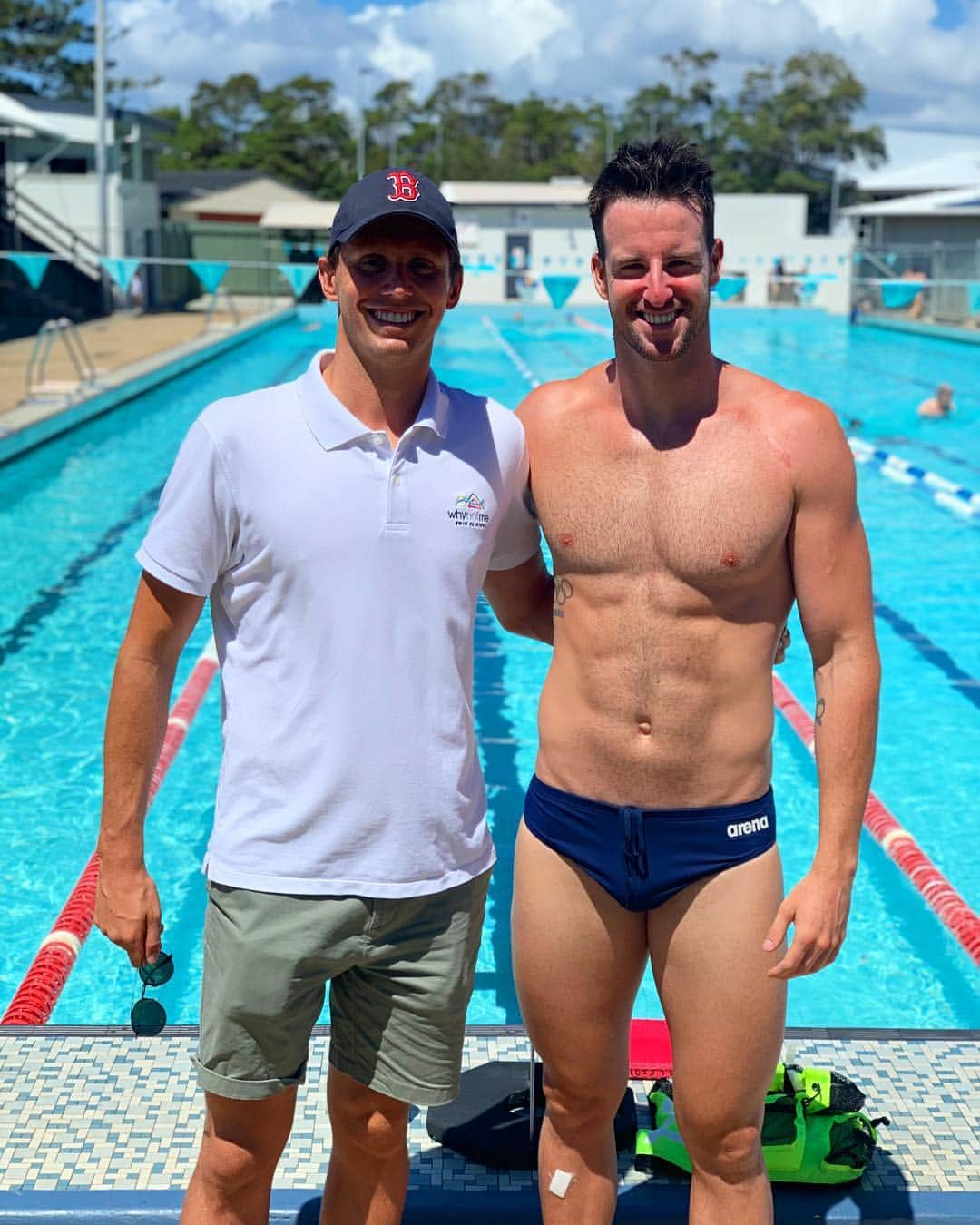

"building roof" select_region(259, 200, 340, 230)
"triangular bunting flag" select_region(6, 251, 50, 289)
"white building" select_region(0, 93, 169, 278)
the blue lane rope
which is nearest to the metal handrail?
"white building" select_region(0, 93, 169, 278)

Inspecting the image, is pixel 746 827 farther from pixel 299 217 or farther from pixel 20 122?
pixel 299 217

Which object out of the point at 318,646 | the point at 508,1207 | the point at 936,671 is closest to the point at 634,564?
the point at 318,646

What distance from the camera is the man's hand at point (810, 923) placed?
2.02m

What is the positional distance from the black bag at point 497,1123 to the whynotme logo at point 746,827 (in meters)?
0.71

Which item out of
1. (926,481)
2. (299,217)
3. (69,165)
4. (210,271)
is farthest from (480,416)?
(299,217)

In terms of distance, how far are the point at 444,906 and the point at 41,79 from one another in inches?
2375

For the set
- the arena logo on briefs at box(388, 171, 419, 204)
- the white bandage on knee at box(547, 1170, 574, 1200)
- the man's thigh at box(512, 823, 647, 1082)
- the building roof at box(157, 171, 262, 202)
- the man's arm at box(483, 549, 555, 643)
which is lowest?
the white bandage on knee at box(547, 1170, 574, 1200)

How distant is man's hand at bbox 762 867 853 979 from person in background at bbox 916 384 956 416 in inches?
565

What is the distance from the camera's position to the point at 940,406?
1554 centimetres

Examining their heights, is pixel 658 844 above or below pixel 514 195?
below

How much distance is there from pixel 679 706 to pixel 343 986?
681 mm

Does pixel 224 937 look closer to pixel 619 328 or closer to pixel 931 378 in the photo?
pixel 619 328

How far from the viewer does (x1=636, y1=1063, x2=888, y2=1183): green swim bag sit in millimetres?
2453

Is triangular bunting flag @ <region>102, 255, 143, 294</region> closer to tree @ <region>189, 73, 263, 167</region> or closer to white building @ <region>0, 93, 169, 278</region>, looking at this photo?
white building @ <region>0, 93, 169, 278</region>
